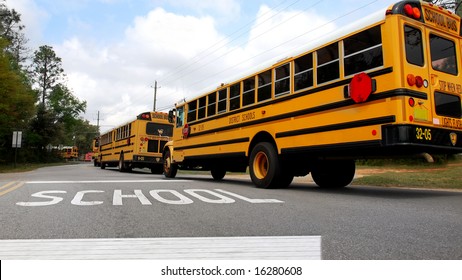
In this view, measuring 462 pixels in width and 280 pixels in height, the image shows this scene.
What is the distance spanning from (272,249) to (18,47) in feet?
156

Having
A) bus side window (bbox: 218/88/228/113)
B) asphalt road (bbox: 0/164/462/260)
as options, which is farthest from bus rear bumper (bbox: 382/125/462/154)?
bus side window (bbox: 218/88/228/113)

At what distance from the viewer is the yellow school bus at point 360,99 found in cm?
586

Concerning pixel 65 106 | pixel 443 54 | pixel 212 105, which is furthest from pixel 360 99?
pixel 65 106

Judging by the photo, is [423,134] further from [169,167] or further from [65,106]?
[65,106]

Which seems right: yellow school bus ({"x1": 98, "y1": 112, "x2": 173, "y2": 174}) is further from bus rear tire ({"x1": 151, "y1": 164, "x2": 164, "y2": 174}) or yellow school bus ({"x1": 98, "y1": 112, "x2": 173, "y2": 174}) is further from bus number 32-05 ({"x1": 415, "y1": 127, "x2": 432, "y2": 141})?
bus number 32-05 ({"x1": 415, "y1": 127, "x2": 432, "y2": 141})

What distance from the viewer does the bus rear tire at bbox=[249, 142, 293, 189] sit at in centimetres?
798

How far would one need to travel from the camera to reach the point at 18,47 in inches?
1665

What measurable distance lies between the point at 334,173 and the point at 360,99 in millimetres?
3397

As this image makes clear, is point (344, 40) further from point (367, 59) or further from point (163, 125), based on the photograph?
point (163, 125)

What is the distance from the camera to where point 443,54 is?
666 centimetres

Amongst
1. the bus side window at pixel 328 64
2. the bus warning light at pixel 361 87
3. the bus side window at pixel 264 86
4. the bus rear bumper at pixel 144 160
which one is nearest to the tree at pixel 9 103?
the bus rear bumper at pixel 144 160

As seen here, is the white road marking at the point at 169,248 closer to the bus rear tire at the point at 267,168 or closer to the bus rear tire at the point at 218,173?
the bus rear tire at the point at 267,168

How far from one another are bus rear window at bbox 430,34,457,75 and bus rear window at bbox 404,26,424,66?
0.36m
